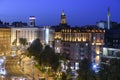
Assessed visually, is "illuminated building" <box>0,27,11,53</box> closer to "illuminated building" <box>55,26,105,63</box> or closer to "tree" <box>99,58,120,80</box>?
"illuminated building" <box>55,26,105,63</box>

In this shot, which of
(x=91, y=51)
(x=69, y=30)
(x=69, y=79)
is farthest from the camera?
(x=69, y=30)

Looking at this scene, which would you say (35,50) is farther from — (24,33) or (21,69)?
(24,33)

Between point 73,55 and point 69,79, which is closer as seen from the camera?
point 69,79

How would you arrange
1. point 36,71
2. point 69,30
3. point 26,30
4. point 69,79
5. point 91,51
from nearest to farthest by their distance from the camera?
point 69,79
point 36,71
point 91,51
point 69,30
point 26,30

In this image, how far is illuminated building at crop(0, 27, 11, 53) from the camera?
3725 inches

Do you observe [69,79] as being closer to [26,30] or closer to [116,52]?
[116,52]

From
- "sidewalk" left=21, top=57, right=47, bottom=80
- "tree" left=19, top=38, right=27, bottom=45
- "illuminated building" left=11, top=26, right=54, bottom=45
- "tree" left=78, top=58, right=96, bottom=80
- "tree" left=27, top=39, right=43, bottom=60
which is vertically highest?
"illuminated building" left=11, top=26, right=54, bottom=45

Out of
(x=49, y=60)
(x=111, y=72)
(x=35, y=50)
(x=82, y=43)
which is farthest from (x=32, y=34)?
(x=111, y=72)

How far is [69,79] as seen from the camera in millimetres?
51156

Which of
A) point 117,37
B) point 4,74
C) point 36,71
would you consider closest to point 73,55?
point 117,37

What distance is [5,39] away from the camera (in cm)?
9806

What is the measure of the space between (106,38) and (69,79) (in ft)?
115

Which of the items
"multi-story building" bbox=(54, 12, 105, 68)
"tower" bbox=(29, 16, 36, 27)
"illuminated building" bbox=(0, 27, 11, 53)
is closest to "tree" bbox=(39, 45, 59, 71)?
"multi-story building" bbox=(54, 12, 105, 68)

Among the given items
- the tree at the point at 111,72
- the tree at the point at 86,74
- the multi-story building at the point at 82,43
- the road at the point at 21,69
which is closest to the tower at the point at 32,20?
the multi-story building at the point at 82,43
